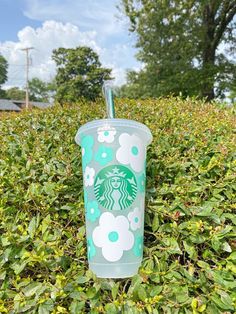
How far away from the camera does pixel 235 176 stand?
1741 mm

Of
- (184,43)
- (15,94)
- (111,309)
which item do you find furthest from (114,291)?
(15,94)

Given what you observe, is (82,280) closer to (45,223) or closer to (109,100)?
(45,223)

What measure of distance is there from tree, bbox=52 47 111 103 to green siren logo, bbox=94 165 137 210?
30768mm

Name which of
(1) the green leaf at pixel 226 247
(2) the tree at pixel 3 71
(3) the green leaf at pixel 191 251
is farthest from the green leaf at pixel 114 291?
(2) the tree at pixel 3 71

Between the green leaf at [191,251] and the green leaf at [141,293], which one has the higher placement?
the green leaf at [191,251]

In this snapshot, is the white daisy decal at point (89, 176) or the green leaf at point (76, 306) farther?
the white daisy decal at point (89, 176)

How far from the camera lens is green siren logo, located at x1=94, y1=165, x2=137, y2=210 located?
128 centimetres

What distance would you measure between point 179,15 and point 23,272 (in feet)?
40.1

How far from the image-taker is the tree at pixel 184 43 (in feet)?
38.9

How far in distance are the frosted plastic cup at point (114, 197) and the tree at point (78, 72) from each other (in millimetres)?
30696

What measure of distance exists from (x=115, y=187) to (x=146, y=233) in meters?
0.37

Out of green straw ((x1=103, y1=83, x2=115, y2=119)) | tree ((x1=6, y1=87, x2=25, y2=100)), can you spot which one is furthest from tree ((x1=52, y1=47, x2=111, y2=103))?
green straw ((x1=103, y1=83, x2=115, y2=119))

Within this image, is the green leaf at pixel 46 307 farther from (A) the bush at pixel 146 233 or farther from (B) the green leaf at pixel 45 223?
(B) the green leaf at pixel 45 223

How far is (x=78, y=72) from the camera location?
33.2 meters
